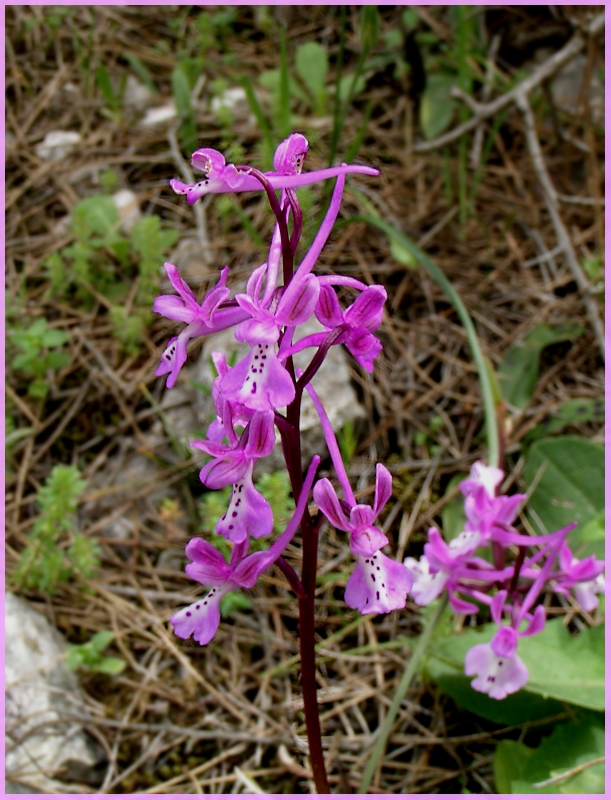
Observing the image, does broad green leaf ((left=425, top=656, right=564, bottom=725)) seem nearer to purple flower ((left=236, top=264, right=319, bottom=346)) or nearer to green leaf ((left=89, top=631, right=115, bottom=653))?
green leaf ((left=89, top=631, right=115, bottom=653))

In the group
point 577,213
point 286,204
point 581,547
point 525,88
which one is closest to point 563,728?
point 581,547

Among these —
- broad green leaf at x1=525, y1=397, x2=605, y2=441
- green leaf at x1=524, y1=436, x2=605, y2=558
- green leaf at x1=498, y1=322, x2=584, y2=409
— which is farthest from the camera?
green leaf at x1=498, y1=322, x2=584, y2=409

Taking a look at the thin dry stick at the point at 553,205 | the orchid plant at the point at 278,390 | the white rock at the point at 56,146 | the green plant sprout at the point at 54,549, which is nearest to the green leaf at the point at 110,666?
the green plant sprout at the point at 54,549

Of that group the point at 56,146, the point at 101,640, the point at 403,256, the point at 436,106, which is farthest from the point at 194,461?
the point at 436,106

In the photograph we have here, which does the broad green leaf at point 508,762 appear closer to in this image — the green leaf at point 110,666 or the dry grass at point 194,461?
the dry grass at point 194,461

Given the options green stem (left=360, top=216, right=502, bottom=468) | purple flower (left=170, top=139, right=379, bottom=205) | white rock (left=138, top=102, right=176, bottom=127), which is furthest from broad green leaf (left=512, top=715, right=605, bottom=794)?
white rock (left=138, top=102, right=176, bottom=127)

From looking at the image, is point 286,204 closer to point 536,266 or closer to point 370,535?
point 370,535
